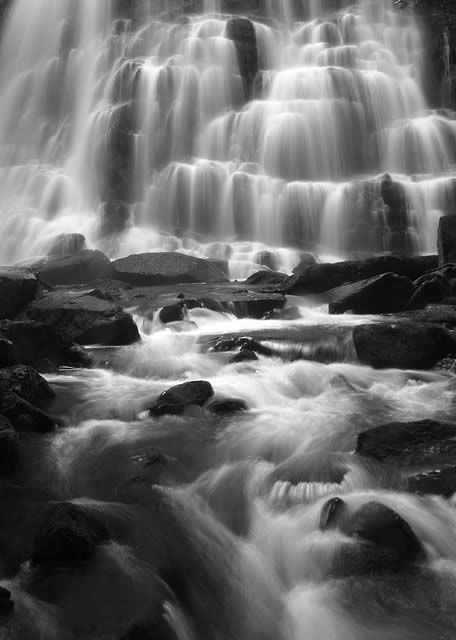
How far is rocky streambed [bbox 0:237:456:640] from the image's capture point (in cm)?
377

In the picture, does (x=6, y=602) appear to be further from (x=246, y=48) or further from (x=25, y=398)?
(x=246, y=48)

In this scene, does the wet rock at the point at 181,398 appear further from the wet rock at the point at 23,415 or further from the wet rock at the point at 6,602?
the wet rock at the point at 6,602

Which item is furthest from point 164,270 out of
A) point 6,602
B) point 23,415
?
point 6,602

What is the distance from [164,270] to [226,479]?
11.5 metres

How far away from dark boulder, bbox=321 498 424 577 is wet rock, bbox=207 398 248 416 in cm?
264

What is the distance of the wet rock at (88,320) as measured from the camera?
33.0ft

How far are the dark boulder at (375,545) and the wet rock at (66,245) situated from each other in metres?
17.4

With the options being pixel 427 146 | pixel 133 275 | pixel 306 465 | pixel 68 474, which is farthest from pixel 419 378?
pixel 427 146

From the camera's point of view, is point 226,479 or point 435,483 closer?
point 435,483

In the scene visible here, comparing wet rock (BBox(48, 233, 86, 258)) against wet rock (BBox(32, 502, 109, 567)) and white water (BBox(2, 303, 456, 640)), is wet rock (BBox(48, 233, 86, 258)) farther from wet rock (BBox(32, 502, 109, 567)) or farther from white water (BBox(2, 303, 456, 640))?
wet rock (BBox(32, 502, 109, 567))

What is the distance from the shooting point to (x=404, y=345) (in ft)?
27.7

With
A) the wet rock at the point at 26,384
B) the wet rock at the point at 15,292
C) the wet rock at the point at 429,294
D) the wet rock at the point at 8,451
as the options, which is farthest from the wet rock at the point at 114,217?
the wet rock at the point at 8,451

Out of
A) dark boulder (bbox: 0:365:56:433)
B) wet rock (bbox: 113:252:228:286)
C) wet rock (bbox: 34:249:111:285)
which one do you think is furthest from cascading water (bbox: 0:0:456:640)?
wet rock (bbox: 34:249:111:285)

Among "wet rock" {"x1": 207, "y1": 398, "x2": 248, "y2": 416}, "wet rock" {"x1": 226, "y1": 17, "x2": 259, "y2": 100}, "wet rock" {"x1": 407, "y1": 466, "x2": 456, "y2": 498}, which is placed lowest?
"wet rock" {"x1": 407, "y1": 466, "x2": 456, "y2": 498}
